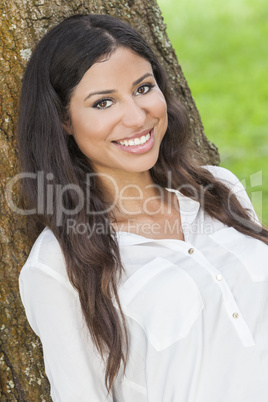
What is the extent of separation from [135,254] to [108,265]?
0.11 meters

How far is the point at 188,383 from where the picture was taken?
1.90 m

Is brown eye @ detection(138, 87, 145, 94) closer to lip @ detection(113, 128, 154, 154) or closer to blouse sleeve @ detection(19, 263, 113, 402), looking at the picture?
lip @ detection(113, 128, 154, 154)

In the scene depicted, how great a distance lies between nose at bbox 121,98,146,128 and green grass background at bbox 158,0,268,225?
2074 millimetres

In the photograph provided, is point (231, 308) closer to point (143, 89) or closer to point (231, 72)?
point (143, 89)

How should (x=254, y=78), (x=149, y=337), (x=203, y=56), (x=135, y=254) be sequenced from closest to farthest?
(x=149, y=337) → (x=135, y=254) → (x=254, y=78) → (x=203, y=56)

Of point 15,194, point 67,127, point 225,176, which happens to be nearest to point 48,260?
point 15,194

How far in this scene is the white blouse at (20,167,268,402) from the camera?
6.15ft

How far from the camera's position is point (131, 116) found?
197 centimetres

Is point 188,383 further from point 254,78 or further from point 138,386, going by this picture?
point 254,78

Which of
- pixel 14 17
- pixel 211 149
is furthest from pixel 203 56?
pixel 14 17

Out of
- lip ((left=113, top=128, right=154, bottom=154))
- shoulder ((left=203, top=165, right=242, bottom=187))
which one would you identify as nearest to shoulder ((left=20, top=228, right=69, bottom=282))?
lip ((left=113, top=128, right=154, bottom=154))

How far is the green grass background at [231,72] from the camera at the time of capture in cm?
525

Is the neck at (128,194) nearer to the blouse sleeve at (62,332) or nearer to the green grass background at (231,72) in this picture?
the blouse sleeve at (62,332)

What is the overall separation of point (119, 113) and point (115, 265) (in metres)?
0.48
